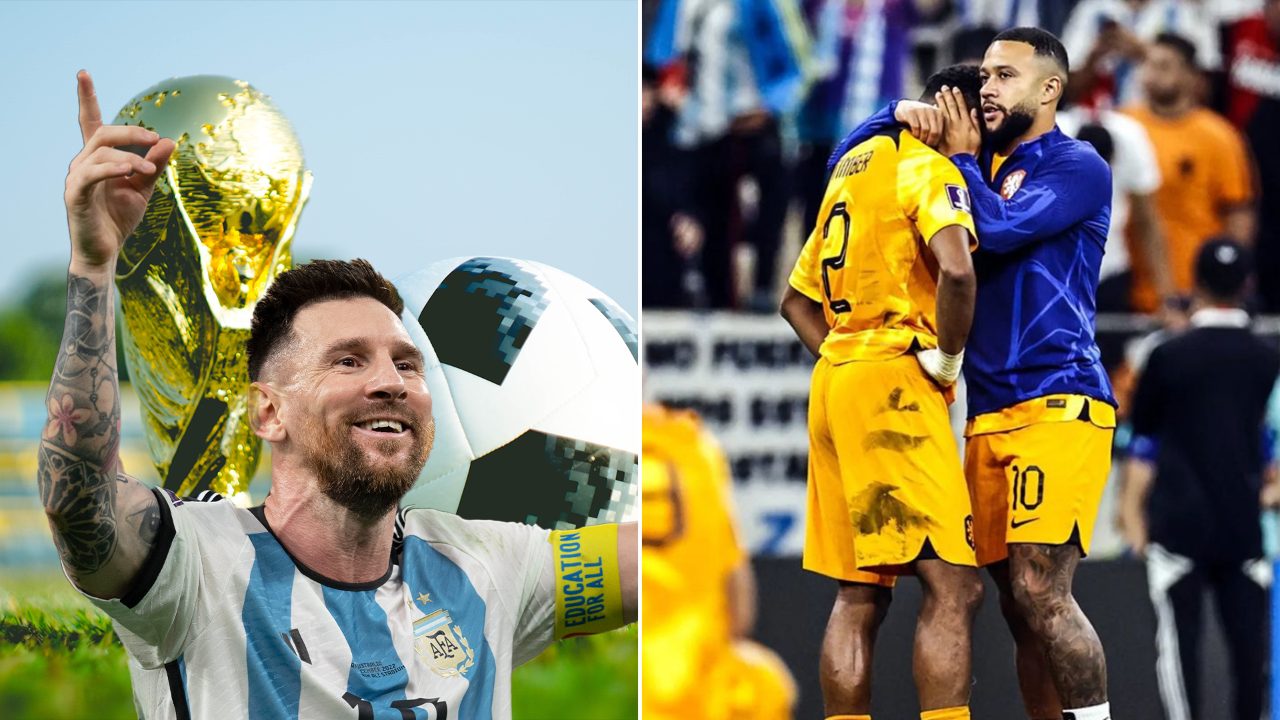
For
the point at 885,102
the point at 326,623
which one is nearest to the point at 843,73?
the point at 885,102

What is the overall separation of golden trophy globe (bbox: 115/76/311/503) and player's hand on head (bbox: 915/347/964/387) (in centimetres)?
126

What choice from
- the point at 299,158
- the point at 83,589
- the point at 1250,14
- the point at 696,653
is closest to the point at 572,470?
the point at 696,653

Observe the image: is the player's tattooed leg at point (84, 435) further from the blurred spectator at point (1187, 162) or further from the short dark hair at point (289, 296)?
the blurred spectator at point (1187, 162)

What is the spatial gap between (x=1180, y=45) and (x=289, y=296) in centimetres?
190

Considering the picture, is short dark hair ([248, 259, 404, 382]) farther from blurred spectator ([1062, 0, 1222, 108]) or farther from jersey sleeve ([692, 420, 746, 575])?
blurred spectator ([1062, 0, 1222, 108])

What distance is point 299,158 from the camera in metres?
2.58

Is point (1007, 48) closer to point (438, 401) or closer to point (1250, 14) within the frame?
point (1250, 14)

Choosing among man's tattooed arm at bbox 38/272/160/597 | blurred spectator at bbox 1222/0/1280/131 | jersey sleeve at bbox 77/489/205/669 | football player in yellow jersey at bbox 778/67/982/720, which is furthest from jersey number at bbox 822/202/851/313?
man's tattooed arm at bbox 38/272/160/597

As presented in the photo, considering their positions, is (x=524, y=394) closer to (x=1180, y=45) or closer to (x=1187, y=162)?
(x=1187, y=162)

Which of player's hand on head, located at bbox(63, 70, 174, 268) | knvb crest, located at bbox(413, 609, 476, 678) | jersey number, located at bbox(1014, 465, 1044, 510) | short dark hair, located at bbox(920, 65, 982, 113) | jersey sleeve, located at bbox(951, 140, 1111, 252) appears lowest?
knvb crest, located at bbox(413, 609, 476, 678)

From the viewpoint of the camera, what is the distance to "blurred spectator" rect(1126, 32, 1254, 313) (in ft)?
8.70

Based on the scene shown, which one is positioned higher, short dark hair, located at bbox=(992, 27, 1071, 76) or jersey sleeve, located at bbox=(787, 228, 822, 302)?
short dark hair, located at bbox=(992, 27, 1071, 76)

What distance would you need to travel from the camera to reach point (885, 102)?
101 inches

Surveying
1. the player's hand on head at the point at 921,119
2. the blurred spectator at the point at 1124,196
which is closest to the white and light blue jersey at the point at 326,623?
the player's hand on head at the point at 921,119
